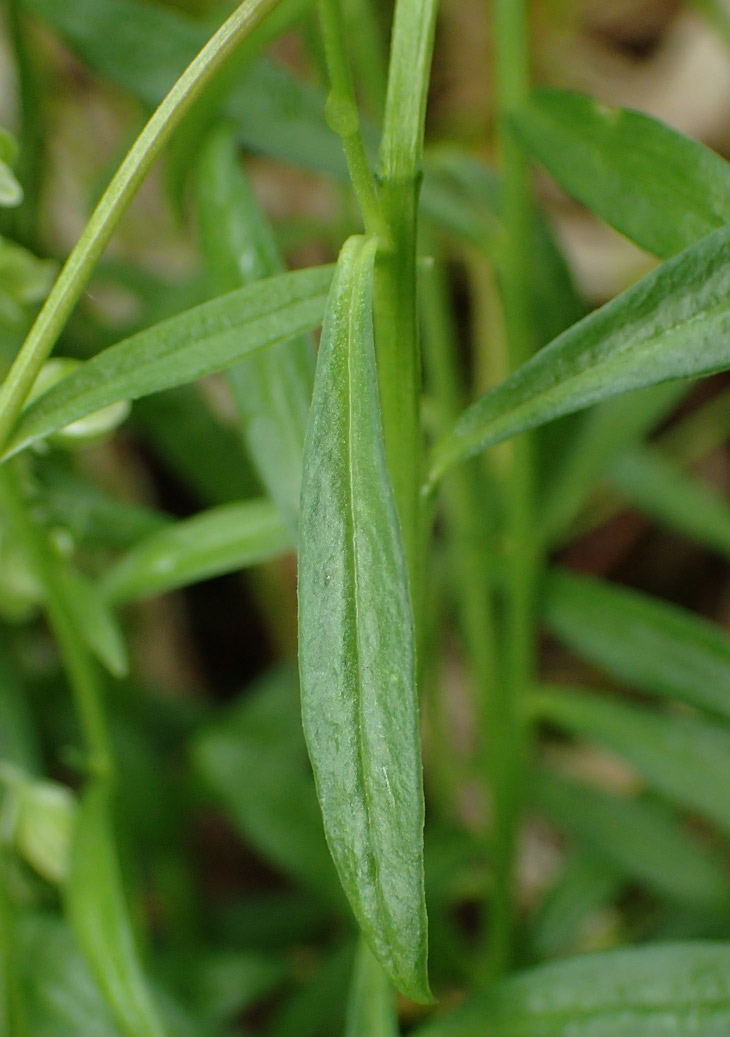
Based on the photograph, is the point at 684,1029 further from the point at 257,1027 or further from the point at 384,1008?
the point at 257,1027

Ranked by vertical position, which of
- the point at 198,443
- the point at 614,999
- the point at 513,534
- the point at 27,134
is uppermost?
the point at 27,134

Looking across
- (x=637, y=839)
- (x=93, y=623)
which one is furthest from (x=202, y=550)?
(x=637, y=839)

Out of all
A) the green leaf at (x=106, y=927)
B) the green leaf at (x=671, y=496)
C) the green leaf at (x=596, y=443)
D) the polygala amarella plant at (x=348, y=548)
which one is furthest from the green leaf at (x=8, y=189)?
the green leaf at (x=671, y=496)

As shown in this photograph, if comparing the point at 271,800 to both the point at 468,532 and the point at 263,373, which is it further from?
the point at 263,373

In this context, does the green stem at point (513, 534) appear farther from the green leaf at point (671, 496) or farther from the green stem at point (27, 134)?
the green stem at point (27, 134)

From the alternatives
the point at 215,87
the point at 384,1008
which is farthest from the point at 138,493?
the point at 384,1008

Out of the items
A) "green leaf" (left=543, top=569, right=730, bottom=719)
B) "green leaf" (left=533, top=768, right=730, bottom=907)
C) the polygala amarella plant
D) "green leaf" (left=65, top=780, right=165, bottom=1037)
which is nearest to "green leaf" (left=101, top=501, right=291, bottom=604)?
the polygala amarella plant
